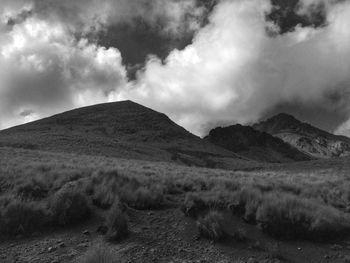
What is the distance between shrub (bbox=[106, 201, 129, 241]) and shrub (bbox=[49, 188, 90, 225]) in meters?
0.85

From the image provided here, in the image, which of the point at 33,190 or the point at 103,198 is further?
the point at 33,190

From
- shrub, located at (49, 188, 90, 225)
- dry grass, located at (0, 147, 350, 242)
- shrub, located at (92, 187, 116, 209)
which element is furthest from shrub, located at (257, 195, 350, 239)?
shrub, located at (49, 188, 90, 225)

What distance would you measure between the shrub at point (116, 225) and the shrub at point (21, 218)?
5.62 ft

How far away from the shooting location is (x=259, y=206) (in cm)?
1036

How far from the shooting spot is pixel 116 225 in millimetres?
8992

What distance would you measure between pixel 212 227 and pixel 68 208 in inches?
153

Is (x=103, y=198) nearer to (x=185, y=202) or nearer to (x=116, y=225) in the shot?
(x=116, y=225)

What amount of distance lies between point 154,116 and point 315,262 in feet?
423

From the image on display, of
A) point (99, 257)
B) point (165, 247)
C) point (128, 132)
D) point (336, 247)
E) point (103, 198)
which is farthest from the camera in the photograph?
point (128, 132)

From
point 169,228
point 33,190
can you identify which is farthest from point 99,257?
point 33,190

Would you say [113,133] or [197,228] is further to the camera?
[113,133]

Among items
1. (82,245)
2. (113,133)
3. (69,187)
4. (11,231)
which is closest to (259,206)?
(82,245)

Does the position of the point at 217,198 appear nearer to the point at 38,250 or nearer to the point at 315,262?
the point at 315,262

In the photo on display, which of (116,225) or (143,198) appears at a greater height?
(143,198)
